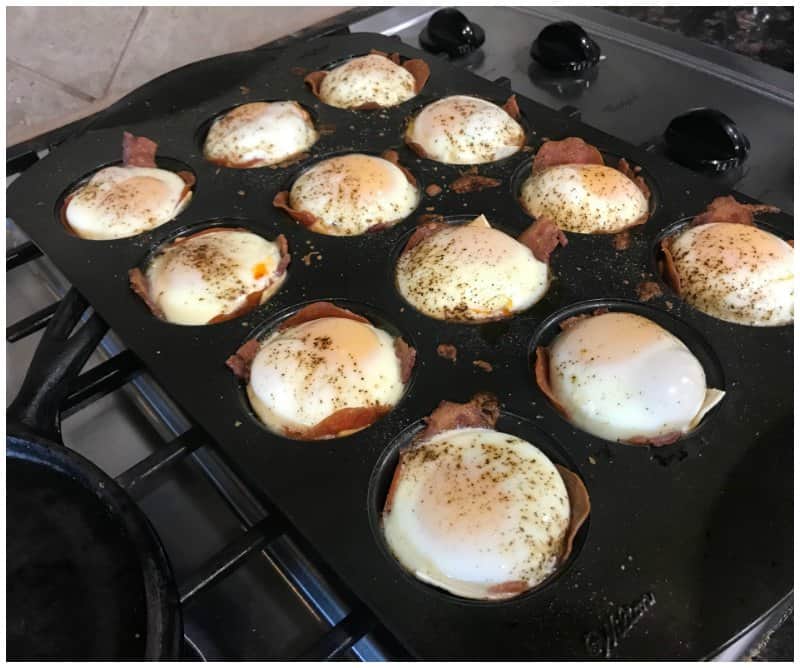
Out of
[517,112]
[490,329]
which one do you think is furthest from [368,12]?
[490,329]

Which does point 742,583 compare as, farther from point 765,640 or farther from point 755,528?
point 765,640

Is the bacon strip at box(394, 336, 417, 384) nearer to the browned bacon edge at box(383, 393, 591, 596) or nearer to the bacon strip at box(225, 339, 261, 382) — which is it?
the browned bacon edge at box(383, 393, 591, 596)

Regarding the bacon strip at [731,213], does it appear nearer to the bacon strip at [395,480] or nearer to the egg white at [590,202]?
the egg white at [590,202]

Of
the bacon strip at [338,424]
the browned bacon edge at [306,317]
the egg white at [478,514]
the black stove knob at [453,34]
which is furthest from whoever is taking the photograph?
the black stove knob at [453,34]

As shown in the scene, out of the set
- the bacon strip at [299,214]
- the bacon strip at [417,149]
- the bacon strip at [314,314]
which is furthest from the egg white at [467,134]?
the bacon strip at [314,314]

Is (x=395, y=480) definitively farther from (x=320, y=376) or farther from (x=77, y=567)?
(x=77, y=567)

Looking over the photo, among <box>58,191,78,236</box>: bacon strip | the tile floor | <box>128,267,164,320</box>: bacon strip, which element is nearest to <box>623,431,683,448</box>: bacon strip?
<box>128,267,164,320</box>: bacon strip
